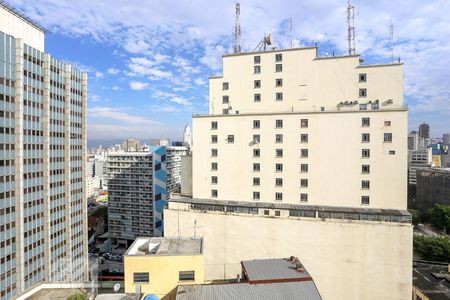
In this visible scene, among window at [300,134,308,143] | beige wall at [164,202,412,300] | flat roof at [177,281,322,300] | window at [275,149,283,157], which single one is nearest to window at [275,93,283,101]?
window at [300,134,308,143]

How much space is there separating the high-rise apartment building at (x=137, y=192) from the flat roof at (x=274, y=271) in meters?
81.6

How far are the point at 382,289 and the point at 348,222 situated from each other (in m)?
8.26

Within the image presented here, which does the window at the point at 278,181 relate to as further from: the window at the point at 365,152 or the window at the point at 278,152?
Result: the window at the point at 365,152

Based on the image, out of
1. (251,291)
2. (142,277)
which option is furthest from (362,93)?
(142,277)

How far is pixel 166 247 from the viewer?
76.6 feet

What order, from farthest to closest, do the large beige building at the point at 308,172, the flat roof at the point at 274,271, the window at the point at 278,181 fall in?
the window at the point at 278,181, the large beige building at the point at 308,172, the flat roof at the point at 274,271

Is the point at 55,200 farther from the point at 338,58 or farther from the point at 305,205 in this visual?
the point at 338,58

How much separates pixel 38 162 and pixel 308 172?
4415 centimetres

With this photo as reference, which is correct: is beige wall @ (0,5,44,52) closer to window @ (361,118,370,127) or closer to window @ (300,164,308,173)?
window @ (300,164,308,173)

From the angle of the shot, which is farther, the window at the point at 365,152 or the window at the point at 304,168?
the window at the point at 304,168

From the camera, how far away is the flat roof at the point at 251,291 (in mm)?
17766

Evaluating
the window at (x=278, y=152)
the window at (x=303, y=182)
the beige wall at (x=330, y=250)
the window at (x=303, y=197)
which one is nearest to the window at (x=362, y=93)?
the window at (x=278, y=152)

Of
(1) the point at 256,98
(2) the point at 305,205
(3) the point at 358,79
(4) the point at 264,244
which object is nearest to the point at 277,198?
(2) the point at 305,205

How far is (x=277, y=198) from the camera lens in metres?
36.7
